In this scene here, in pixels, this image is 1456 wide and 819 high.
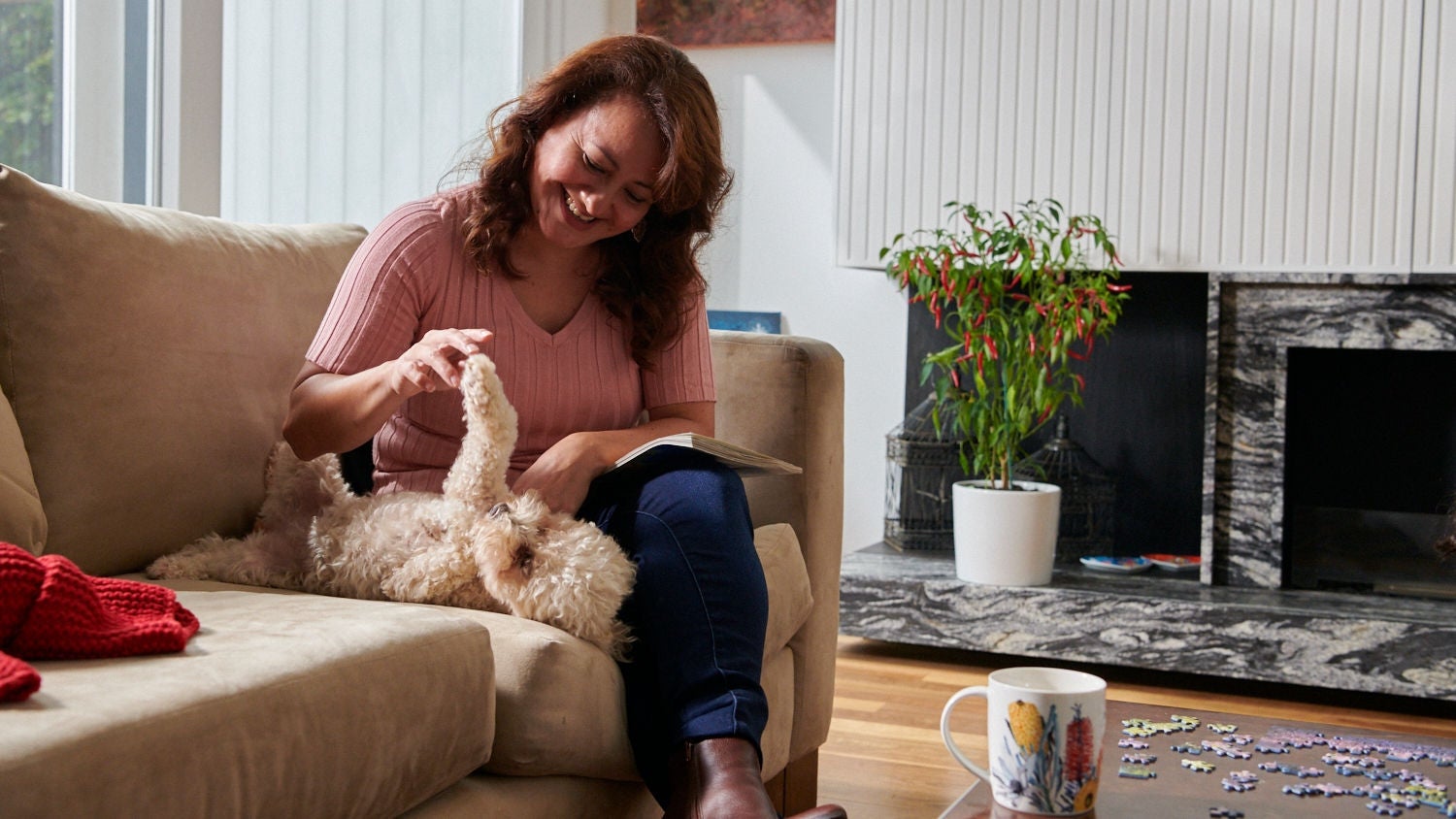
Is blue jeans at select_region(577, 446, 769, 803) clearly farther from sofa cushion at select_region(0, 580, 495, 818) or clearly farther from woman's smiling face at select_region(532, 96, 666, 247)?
woman's smiling face at select_region(532, 96, 666, 247)

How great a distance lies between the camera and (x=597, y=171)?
1.63m

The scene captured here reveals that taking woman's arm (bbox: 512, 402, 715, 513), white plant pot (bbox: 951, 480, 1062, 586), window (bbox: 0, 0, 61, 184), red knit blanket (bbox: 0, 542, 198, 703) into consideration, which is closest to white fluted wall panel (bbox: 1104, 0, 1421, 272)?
white plant pot (bbox: 951, 480, 1062, 586)

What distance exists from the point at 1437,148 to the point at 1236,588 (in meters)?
1.00

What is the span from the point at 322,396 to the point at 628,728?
49cm

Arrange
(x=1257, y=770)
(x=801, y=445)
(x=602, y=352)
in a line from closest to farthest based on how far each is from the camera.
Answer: (x=1257, y=770) < (x=602, y=352) < (x=801, y=445)

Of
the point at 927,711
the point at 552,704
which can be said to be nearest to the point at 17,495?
the point at 552,704

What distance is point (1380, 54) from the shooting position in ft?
9.41

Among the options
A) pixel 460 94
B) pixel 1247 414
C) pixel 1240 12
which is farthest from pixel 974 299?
pixel 460 94

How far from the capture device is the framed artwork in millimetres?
3596

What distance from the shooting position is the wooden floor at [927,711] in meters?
2.11

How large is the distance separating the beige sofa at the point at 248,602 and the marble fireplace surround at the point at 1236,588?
99 centimetres

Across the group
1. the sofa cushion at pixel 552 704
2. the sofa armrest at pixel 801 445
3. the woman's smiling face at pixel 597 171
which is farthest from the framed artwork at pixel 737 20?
the sofa cushion at pixel 552 704

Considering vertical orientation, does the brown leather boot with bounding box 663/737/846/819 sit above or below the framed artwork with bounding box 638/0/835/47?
below

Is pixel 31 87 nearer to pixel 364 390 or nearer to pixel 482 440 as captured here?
pixel 364 390
